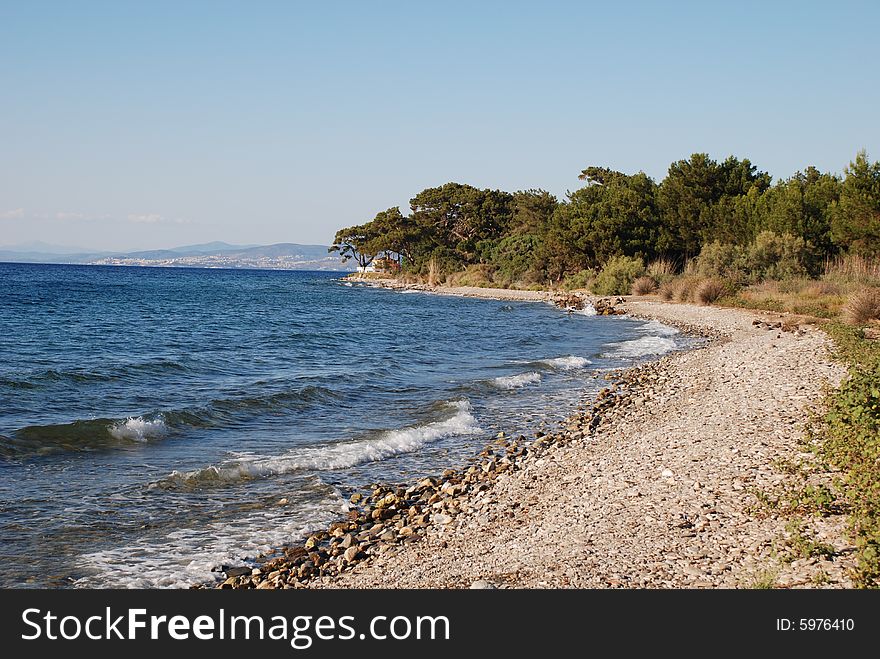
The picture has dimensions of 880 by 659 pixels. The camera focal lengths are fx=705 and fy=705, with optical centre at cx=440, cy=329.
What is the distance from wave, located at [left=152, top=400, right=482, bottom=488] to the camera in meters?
10.9

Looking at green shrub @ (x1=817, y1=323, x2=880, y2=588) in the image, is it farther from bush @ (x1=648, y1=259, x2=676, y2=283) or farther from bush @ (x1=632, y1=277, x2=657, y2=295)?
bush @ (x1=648, y1=259, x2=676, y2=283)

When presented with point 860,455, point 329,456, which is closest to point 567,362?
point 329,456

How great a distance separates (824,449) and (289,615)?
6.85m

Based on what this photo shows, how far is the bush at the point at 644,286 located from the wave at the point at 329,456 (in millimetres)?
35777

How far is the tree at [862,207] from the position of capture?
35.5 metres

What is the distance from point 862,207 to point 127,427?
3612 centimetres

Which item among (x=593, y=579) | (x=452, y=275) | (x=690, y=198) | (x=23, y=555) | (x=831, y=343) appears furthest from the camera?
(x=452, y=275)

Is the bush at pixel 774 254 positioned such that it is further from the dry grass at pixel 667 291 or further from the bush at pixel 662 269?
the bush at pixel 662 269

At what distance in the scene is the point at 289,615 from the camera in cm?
449

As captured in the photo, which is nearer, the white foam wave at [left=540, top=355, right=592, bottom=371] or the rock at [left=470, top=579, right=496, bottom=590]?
the rock at [left=470, top=579, right=496, bottom=590]

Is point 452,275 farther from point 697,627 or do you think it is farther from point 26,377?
point 697,627

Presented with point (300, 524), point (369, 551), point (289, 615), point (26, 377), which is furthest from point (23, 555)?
point (26, 377)

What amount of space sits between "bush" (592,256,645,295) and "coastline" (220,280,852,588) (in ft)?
117

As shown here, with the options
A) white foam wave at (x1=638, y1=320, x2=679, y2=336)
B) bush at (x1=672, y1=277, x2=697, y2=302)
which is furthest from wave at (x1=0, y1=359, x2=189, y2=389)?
bush at (x1=672, y1=277, x2=697, y2=302)
